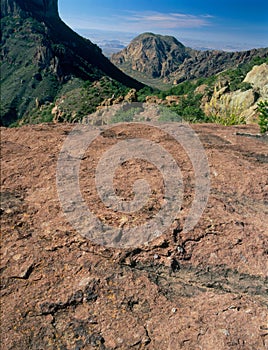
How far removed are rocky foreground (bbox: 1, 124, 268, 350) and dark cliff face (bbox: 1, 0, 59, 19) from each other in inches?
4461

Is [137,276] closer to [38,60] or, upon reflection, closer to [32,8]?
[38,60]

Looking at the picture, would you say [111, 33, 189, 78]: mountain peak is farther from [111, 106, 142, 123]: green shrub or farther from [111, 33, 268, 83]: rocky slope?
[111, 106, 142, 123]: green shrub

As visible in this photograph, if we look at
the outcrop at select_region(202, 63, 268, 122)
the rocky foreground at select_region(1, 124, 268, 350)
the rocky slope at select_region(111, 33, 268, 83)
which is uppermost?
the rocky slope at select_region(111, 33, 268, 83)

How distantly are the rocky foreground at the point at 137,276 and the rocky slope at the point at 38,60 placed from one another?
2570 inches

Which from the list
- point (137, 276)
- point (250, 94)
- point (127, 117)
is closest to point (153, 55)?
point (250, 94)

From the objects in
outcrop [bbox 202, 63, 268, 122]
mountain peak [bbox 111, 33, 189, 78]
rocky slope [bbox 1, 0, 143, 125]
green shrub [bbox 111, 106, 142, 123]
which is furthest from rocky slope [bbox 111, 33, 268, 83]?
green shrub [bbox 111, 106, 142, 123]

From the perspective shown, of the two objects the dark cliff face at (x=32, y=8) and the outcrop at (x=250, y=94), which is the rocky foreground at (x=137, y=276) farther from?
the dark cliff face at (x=32, y=8)

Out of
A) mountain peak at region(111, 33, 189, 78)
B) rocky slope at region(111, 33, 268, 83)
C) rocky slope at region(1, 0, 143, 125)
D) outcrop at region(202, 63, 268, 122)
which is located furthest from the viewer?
mountain peak at region(111, 33, 189, 78)

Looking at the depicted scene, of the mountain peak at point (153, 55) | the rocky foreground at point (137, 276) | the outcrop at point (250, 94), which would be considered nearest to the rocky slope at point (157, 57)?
the mountain peak at point (153, 55)

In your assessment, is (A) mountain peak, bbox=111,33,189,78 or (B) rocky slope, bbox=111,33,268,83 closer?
(B) rocky slope, bbox=111,33,268,83

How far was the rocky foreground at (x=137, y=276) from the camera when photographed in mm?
2791

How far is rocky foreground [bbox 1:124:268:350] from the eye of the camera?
2791 mm

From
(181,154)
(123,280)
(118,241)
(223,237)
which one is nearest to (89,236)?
(118,241)

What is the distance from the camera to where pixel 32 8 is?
357ft
